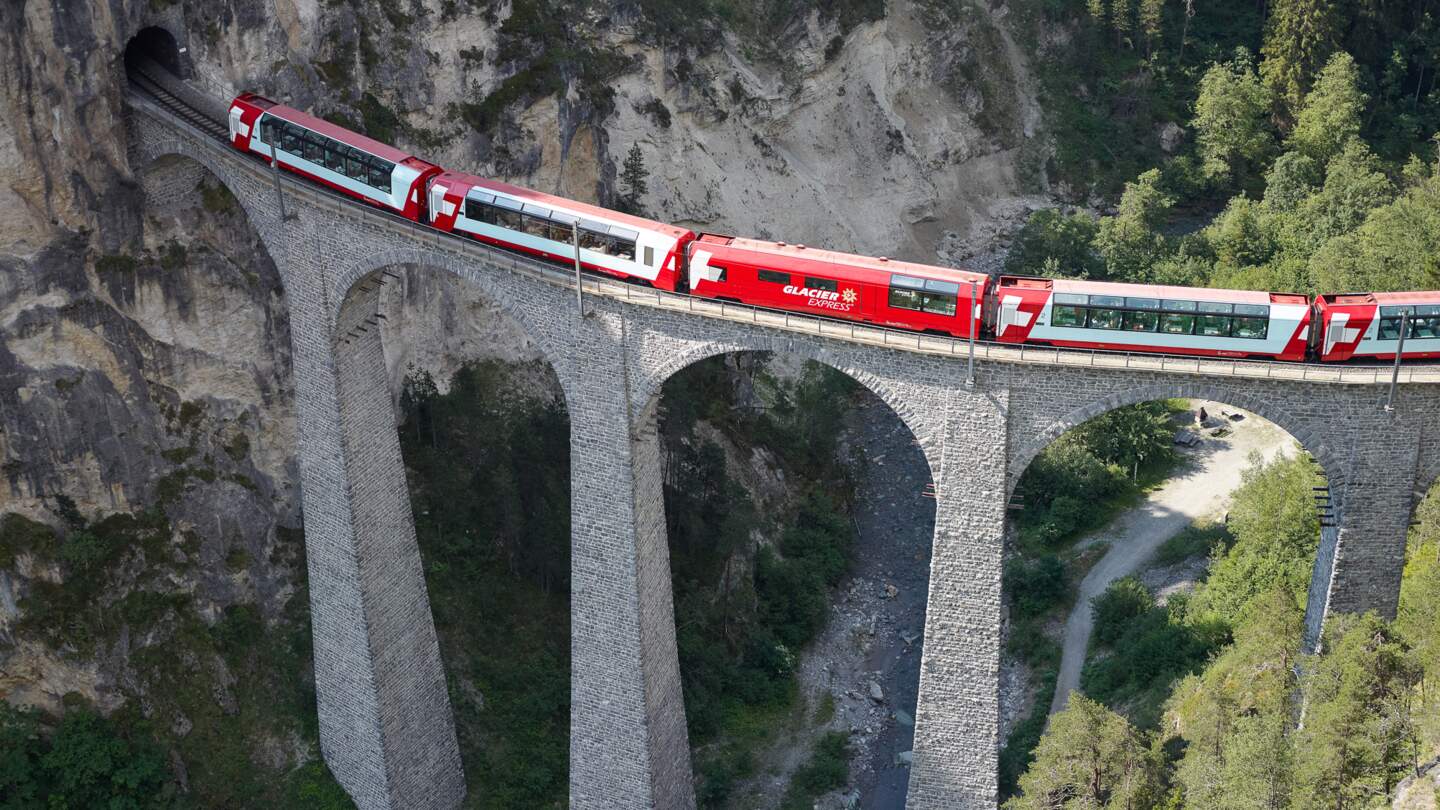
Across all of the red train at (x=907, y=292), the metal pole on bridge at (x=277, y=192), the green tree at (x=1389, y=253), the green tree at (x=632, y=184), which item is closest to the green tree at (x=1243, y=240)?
the green tree at (x=1389, y=253)

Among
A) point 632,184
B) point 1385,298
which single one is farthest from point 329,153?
point 1385,298

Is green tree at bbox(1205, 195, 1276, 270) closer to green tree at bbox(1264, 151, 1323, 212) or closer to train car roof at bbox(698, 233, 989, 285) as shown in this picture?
green tree at bbox(1264, 151, 1323, 212)

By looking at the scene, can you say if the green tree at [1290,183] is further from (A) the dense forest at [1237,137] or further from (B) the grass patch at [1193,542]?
(B) the grass patch at [1193,542]

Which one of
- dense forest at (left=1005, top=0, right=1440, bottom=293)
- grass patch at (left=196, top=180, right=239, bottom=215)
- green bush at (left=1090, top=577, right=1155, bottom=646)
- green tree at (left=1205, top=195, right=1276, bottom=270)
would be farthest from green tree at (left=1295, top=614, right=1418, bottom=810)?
green tree at (left=1205, top=195, right=1276, bottom=270)

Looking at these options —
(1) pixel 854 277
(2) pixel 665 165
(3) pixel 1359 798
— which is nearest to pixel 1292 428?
(3) pixel 1359 798

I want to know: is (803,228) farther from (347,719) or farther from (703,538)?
(347,719)

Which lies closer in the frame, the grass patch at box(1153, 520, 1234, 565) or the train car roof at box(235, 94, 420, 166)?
the train car roof at box(235, 94, 420, 166)

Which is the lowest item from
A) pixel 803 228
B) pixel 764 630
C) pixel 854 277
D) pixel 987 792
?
pixel 987 792
